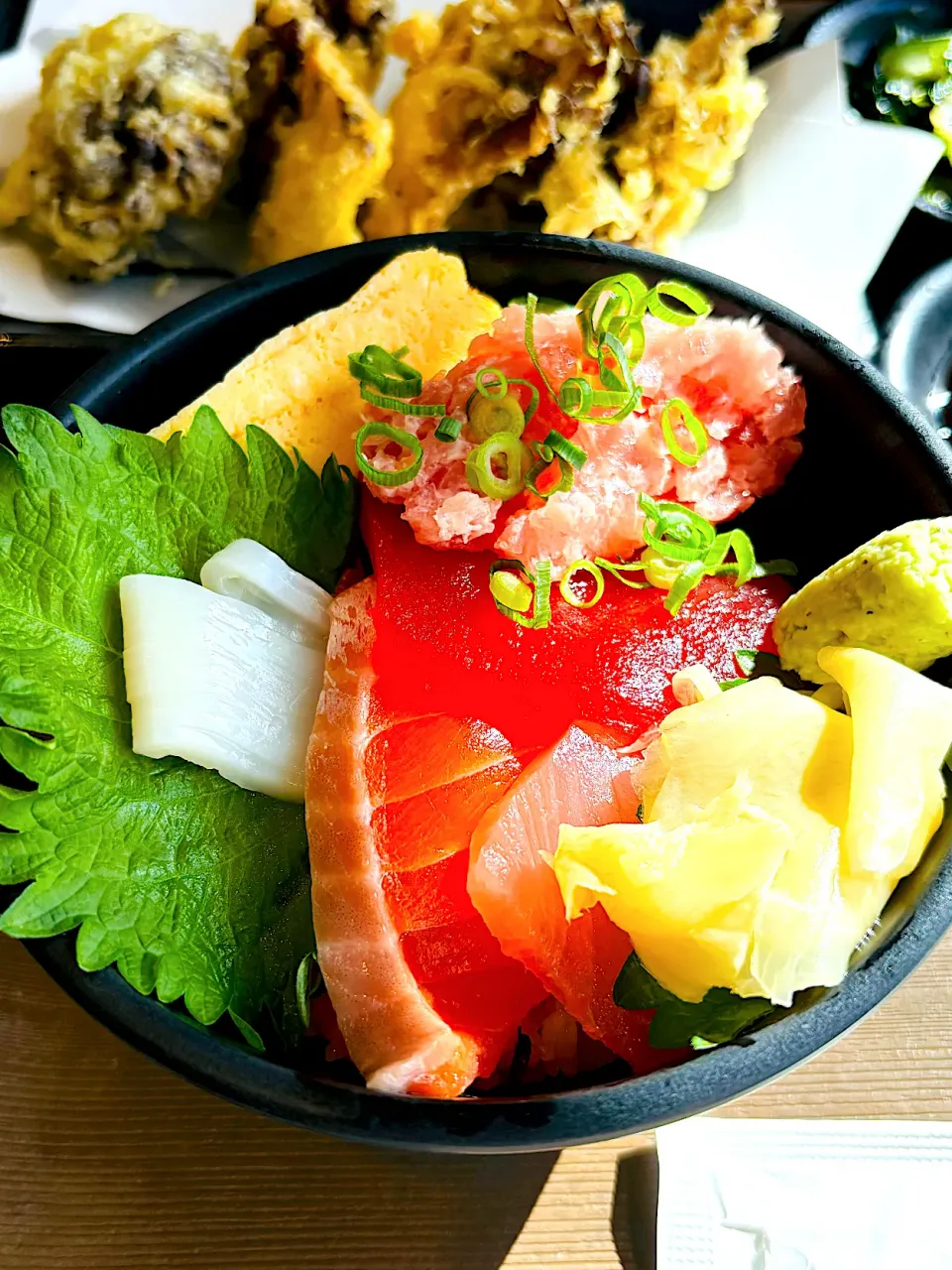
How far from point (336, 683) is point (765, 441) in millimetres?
566

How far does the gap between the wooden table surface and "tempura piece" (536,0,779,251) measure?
4.21 ft

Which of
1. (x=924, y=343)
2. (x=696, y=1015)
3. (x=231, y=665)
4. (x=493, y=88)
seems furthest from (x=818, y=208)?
(x=696, y=1015)

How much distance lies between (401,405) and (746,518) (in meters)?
0.44

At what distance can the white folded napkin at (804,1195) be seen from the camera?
106 centimetres

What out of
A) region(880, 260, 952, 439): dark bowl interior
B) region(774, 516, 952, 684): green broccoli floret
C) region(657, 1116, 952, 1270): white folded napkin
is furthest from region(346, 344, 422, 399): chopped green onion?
region(880, 260, 952, 439): dark bowl interior

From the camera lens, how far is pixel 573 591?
3.73ft

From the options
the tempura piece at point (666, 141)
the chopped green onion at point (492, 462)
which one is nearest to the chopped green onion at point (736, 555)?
the chopped green onion at point (492, 462)

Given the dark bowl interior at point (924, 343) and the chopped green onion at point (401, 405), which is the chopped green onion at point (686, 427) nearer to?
the chopped green onion at point (401, 405)

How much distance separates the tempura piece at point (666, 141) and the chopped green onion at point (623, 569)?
0.74 meters

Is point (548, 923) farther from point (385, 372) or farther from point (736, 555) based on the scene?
point (385, 372)

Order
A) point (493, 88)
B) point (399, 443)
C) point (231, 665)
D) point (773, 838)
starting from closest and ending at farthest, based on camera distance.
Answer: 1. point (773, 838)
2. point (231, 665)
3. point (399, 443)
4. point (493, 88)

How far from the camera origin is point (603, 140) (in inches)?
66.5

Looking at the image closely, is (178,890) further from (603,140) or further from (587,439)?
(603,140)

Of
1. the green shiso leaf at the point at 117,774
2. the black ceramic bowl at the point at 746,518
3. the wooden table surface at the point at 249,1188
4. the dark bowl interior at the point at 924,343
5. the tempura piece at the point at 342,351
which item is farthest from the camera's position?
the dark bowl interior at the point at 924,343
